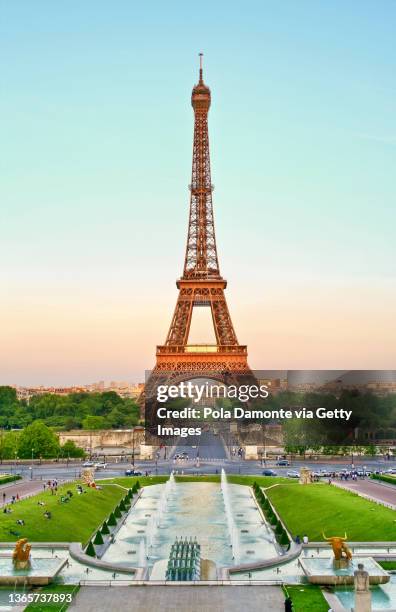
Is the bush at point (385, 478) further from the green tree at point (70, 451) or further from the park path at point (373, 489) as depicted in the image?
the green tree at point (70, 451)

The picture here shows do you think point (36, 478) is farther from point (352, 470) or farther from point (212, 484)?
point (352, 470)

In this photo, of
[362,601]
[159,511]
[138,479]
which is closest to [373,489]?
[159,511]

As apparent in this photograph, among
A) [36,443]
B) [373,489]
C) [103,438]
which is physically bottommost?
[373,489]

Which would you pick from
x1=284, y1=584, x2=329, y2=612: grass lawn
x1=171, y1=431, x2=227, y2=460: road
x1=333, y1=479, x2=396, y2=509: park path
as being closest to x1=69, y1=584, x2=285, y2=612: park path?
x1=284, y1=584, x2=329, y2=612: grass lawn

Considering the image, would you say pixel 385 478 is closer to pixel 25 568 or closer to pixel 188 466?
pixel 188 466

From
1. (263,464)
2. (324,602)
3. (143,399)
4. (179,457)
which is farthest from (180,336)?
(324,602)

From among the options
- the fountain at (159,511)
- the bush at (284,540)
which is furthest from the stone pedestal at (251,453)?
the bush at (284,540)

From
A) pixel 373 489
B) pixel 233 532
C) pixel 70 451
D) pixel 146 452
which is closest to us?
pixel 233 532
